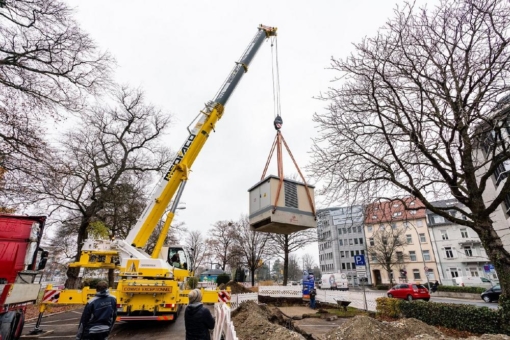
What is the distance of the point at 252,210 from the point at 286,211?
3.61 ft

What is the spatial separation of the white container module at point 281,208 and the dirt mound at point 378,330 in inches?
97.0

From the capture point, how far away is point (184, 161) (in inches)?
386

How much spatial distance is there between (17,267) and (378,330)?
880 cm

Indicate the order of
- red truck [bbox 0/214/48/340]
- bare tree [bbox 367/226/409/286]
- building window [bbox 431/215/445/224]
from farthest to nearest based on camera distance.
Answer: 1. building window [bbox 431/215/445/224]
2. bare tree [bbox 367/226/409/286]
3. red truck [bbox 0/214/48/340]

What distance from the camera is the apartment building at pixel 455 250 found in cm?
3725

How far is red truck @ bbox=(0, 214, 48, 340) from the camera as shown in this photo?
551cm

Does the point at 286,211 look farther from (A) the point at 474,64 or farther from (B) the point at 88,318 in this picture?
(A) the point at 474,64

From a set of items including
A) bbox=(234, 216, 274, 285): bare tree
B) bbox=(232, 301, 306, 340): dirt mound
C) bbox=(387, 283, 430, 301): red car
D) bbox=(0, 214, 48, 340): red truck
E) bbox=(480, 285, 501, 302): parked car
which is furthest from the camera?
bbox=(234, 216, 274, 285): bare tree

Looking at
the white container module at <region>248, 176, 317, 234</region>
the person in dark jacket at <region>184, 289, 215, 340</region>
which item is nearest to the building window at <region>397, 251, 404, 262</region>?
the white container module at <region>248, 176, 317, 234</region>

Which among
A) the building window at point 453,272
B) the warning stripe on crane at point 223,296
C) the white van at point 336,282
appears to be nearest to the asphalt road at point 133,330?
the warning stripe on crane at point 223,296

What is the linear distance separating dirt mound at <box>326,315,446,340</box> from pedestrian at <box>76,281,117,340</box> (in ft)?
16.0

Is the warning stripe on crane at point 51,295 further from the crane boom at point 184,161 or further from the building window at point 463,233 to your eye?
the building window at point 463,233

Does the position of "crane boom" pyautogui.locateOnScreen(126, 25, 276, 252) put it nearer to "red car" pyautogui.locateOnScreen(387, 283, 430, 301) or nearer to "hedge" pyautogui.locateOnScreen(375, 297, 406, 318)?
"hedge" pyautogui.locateOnScreen(375, 297, 406, 318)

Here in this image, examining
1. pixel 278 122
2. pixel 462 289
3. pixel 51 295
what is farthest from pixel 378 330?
pixel 462 289
